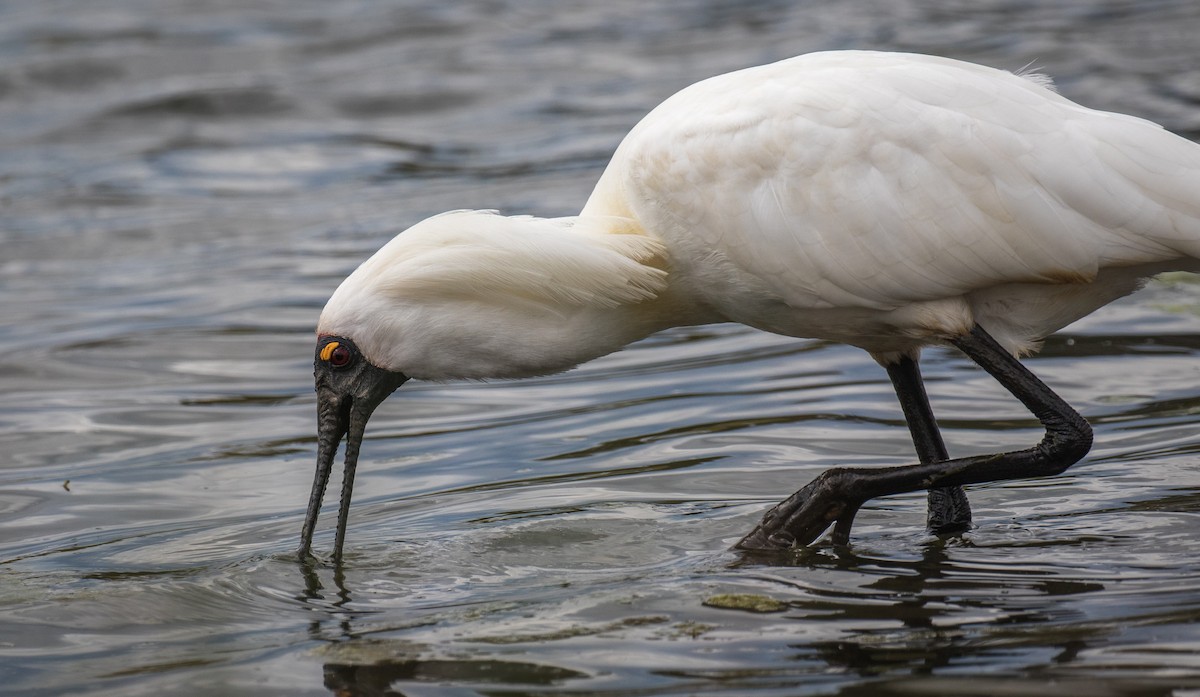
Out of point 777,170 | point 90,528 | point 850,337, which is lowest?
point 90,528

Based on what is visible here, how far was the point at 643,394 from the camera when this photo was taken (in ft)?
33.8

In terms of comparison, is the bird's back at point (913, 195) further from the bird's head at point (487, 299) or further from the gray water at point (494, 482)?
the gray water at point (494, 482)

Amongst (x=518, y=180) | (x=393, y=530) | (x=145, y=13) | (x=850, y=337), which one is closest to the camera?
(x=850, y=337)

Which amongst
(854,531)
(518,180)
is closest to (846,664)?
(854,531)

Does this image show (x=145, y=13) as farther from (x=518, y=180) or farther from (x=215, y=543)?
(x=215, y=543)

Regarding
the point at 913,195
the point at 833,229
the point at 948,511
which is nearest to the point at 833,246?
the point at 833,229

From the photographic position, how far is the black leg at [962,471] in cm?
685

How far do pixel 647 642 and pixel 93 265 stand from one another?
1046 centimetres

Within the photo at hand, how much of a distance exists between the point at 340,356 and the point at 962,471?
263 cm

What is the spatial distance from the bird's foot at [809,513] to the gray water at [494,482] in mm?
113

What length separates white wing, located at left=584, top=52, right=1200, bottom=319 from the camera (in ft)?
21.4

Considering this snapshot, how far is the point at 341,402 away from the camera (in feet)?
23.9

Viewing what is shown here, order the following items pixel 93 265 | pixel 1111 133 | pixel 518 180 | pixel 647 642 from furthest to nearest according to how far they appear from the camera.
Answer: pixel 518 180 → pixel 93 265 → pixel 1111 133 → pixel 647 642

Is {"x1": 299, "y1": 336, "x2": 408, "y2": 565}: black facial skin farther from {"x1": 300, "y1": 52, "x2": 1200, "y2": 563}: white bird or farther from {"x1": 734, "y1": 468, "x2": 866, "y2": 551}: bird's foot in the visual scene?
{"x1": 734, "y1": 468, "x2": 866, "y2": 551}: bird's foot
